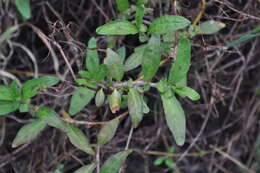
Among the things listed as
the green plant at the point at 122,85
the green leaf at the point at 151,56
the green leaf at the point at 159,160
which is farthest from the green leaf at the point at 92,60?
the green leaf at the point at 159,160

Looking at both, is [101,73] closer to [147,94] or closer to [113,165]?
[113,165]

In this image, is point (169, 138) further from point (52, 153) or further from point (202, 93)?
point (52, 153)

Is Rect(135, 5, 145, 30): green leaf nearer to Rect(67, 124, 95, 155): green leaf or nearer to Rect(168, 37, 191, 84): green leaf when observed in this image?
Rect(168, 37, 191, 84): green leaf

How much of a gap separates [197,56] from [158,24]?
1.68 ft

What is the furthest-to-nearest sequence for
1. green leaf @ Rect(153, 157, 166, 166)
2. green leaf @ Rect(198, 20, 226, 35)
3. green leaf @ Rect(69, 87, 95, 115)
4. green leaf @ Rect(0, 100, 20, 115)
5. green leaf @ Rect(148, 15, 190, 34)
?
green leaf @ Rect(153, 157, 166, 166) < green leaf @ Rect(198, 20, 226, 35) < green leaf @ Rect(69, 87, 95, 115) < green leaf @ Rect(0, 100, 20, 115) < green leaf @ Rect(148, 15, 190, 34)

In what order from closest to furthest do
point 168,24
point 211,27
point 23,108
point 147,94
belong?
point 168,24 < point 23,108 < point 211,27 < point 147,94

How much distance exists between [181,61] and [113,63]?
0.83 ft

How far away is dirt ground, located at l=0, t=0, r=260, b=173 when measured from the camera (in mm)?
1711

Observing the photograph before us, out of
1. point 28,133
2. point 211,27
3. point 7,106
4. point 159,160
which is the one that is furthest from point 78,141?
point 211,27

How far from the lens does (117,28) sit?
1254 mm

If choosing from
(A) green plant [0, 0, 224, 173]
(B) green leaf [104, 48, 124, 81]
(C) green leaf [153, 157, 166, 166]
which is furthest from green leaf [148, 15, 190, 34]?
(C) green leaf [153, 157, 166, 166]

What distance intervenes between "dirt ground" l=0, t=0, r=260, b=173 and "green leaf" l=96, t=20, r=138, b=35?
34 centimetres

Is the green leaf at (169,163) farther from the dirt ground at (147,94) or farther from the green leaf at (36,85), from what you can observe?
the green leaf at (36,85)

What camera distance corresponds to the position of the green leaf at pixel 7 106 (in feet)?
4.27
